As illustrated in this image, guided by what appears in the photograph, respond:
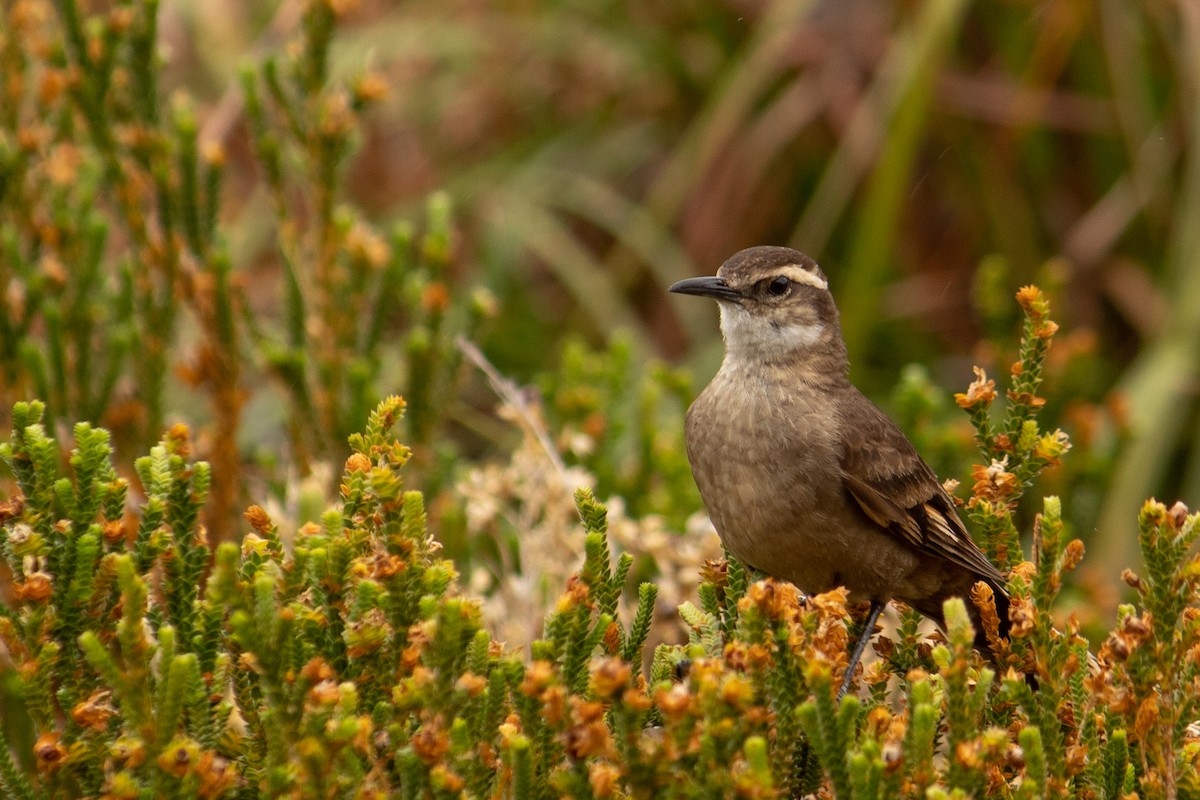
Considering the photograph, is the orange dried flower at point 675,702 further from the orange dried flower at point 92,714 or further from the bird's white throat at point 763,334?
the bird's white throat at point 763,334

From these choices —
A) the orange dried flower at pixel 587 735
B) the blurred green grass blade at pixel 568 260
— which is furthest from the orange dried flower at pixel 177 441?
the blurred green grass blade at pixel 568 260

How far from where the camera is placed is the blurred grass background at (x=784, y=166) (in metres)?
6.48

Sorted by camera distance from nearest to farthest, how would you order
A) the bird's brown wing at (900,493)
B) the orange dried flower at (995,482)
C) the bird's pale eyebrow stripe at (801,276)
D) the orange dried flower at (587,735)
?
the orange dried flower at (587,735)
the orange dried flower at (995,482)
the bird's brown wing at (900,493)
the bird's pale eyebrow stripe at (801,276)

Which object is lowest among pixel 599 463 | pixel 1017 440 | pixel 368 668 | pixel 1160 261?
pixel 368 668

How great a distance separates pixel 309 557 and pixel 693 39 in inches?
238

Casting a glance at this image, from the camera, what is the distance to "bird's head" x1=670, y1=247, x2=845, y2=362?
375 centimetres

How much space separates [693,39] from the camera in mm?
7832

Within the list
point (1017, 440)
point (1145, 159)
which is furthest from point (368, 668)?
point (1145, 159)

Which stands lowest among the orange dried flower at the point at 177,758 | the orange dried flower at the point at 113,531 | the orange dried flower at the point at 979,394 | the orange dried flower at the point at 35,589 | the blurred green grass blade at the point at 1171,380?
the orange dried flower at the point at 177,758

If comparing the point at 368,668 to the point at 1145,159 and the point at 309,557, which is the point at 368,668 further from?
the point at 1145,159

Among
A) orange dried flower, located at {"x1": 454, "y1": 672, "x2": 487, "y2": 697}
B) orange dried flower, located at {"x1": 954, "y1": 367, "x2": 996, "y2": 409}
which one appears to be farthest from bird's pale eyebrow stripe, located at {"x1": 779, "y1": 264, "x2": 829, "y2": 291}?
orange dried flower, located at {"x1": 454, "y1": 672, "x2": 487, "y2": 697}

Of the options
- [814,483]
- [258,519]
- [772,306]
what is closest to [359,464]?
[258,519]

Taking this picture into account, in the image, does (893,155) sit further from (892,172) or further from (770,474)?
(770,474)

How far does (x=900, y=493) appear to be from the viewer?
138 inches
